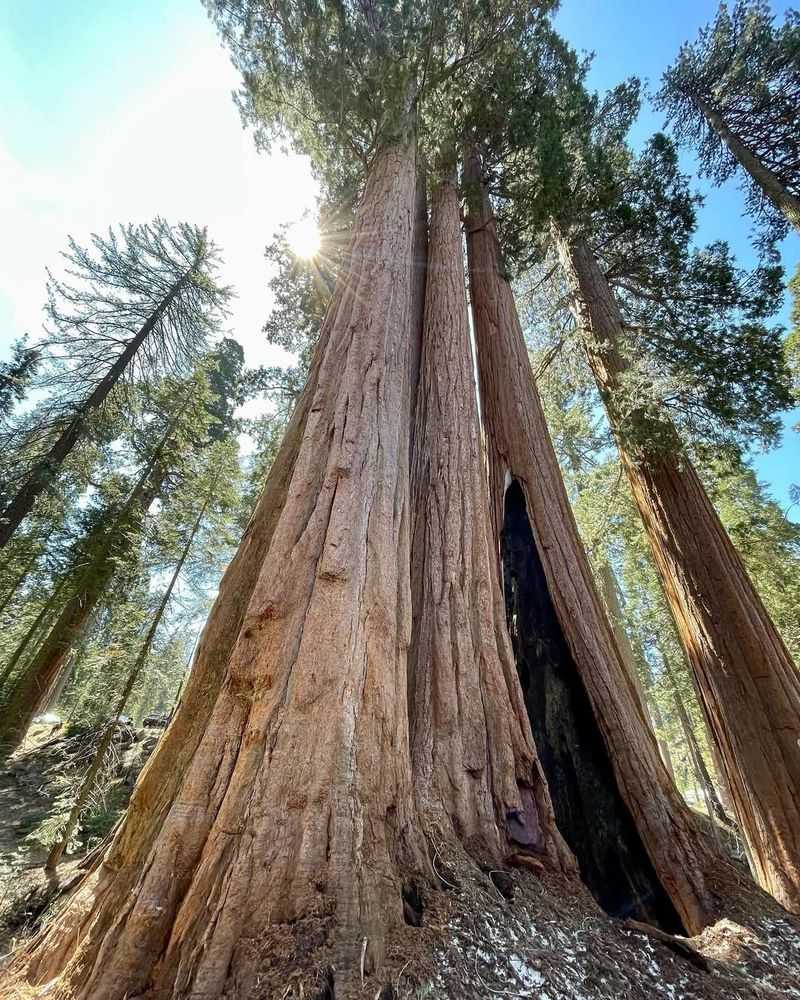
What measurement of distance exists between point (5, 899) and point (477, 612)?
16.8ft

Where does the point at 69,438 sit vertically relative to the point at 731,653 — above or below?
above

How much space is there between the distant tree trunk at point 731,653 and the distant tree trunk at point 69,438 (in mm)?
10385

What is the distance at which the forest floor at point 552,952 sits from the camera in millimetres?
1082

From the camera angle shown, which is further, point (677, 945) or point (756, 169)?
point (756, 169)

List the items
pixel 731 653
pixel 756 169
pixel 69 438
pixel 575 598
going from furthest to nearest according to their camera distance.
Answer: pixel 69 438 < pixel 756 169 < pixel 731 653 < pixel 575 598

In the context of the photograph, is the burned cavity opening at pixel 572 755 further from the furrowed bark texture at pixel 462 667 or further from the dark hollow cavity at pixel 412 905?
the dark hollow cavity at pixel 412 905

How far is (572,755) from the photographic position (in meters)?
2.79

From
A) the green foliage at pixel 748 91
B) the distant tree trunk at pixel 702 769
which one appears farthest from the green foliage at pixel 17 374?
the distant tree trunk at pixel 702 769

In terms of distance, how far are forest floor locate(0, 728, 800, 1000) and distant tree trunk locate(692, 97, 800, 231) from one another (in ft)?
32.1

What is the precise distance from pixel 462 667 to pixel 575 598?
4.10 feet

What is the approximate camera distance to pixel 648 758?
2.61 m

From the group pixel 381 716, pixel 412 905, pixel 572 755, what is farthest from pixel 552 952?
pixel 572 755

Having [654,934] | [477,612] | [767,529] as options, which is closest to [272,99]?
[477,612]

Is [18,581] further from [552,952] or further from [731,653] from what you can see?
[731,653]
